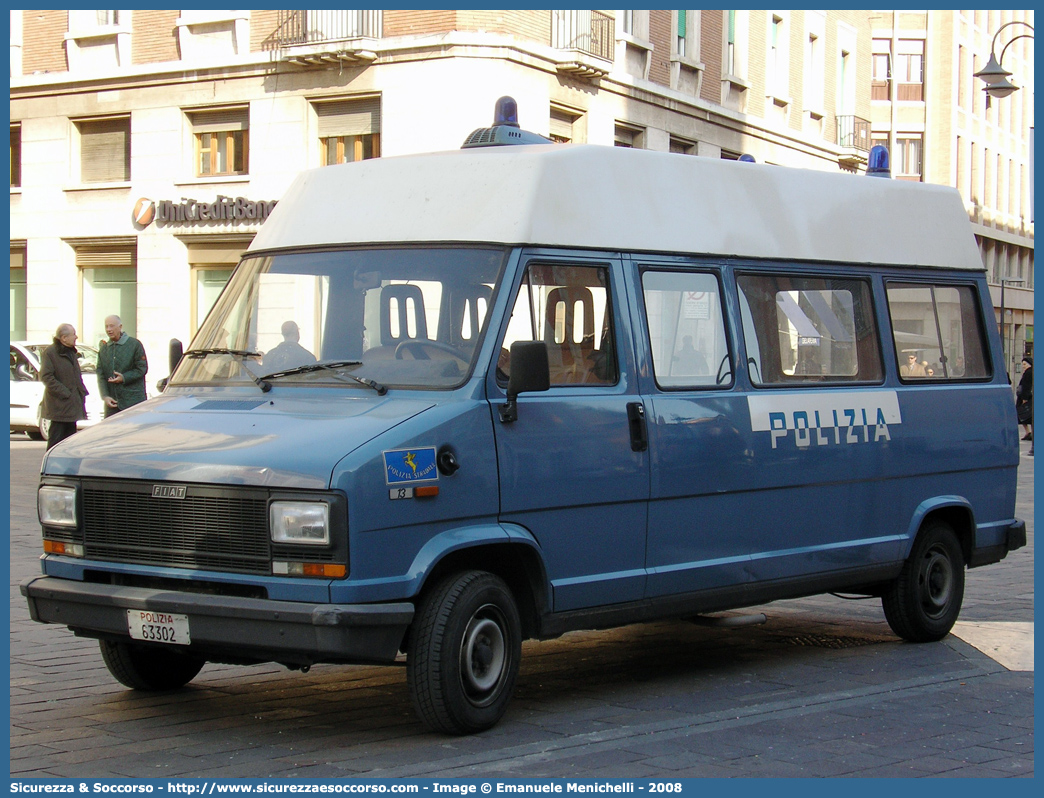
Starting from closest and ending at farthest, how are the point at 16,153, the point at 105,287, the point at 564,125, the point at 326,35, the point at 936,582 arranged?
the point at 936,582 → the point at 326,35 → the point at 564,125 → the point at 105,287 → the point at 16,153

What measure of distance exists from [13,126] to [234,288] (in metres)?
25.3

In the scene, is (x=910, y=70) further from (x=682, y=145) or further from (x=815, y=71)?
(x=682, y=145)

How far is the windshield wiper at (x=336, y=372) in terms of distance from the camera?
6473mm

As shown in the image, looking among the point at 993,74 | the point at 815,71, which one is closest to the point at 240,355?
the point at 993,74

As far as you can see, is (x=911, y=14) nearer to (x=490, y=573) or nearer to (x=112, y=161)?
(x=112, y=161)

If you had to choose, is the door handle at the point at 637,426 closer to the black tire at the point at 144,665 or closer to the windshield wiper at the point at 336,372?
the windshield wiper at the point at 336,372

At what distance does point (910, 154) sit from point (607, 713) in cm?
6090

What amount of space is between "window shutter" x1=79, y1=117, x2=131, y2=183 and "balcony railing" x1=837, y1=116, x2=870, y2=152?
18.2 m

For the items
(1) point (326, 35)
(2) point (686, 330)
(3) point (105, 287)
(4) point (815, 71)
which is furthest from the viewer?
(4) point (815, 71)

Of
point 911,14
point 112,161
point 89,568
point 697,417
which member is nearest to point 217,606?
point 89,568

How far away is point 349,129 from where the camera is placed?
26.4m

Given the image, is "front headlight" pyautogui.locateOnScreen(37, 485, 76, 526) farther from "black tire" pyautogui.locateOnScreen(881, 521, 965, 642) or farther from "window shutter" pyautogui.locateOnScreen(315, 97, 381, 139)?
"window shutter" pyautogui.locateOnScreen(315, 97, 381, 139)

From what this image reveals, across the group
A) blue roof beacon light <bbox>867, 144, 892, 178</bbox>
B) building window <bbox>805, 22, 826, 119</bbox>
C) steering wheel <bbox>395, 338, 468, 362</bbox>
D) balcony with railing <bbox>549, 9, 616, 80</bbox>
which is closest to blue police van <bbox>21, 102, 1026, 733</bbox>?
steering wheel <bbox>395, 338, 468, 362</bbox>

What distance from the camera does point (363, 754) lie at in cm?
594
